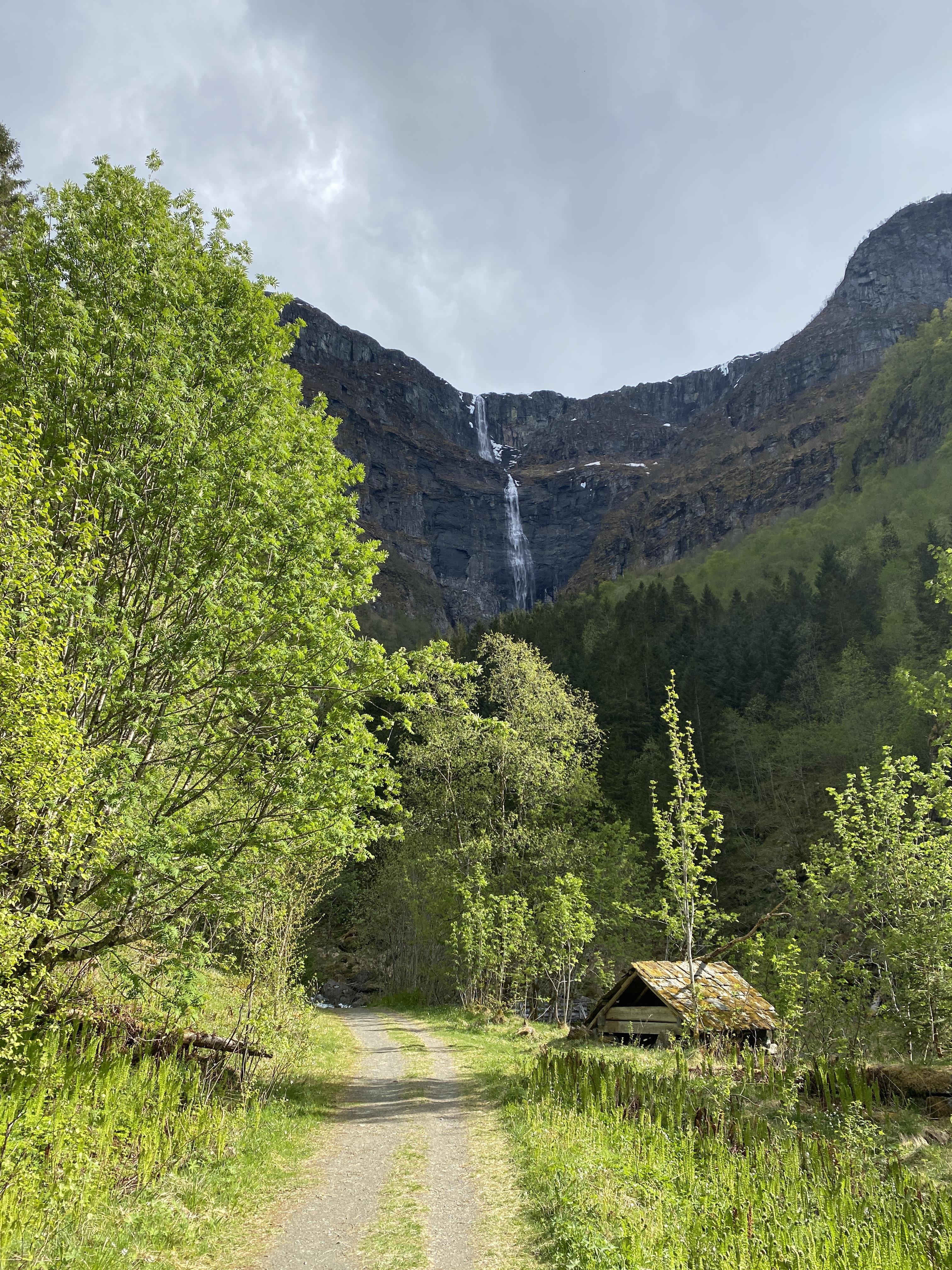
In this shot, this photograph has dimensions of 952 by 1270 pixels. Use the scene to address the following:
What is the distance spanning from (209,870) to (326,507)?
530 centimetres

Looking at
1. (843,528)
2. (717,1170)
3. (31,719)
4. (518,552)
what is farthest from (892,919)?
(518,552)

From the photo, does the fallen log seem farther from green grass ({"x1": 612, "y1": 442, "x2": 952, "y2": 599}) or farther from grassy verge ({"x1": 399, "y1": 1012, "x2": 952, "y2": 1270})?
green grass ({"x1": 612, "y1": 442, "x2": 952, "y2": 599})

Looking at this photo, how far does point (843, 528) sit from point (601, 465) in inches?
4479

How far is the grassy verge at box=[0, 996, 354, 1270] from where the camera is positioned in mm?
5332

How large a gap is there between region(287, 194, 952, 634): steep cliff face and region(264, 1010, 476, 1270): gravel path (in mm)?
118117

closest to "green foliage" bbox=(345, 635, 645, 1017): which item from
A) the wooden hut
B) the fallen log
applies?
the wooden hut

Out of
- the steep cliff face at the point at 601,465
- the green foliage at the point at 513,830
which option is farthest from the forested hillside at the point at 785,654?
the steep cliff face at the point at 601,465

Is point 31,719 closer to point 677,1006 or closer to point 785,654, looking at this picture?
point 677,1006

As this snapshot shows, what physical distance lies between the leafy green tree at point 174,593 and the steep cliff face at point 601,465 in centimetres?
11959

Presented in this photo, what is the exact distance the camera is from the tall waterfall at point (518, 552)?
534 ft

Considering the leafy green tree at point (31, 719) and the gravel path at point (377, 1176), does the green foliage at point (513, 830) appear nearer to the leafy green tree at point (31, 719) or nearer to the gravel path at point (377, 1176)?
the gravel path at point (377, 1176)

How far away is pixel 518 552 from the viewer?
175 meters

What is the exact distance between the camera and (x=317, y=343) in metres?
183

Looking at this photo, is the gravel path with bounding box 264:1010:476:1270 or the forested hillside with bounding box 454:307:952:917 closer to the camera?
the gravel path with bounding box 264:1010:476:1270
